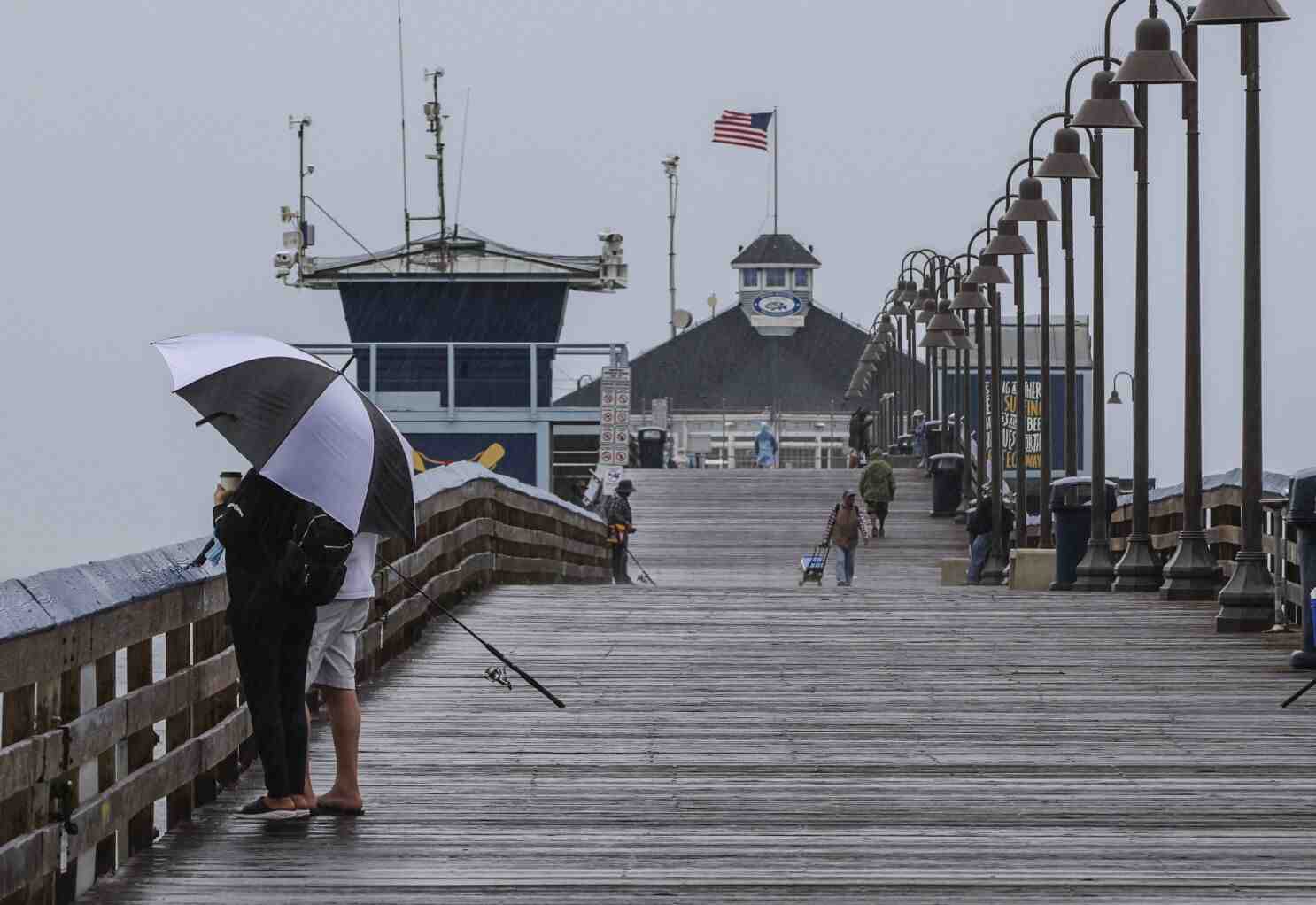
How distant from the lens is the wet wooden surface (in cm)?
744

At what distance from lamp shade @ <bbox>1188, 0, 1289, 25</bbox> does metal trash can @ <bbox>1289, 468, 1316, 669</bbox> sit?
12.1 ft

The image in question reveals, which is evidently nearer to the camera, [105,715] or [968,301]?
[105,715]

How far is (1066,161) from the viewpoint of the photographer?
2244 centimetres

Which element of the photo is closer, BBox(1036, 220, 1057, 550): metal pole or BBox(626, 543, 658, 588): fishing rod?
BBox(1036, 220, 1057, 550): metal pole

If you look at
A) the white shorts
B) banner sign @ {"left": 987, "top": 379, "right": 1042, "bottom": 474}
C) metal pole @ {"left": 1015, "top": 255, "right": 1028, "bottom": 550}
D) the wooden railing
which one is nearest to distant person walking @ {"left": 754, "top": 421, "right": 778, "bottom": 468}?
banner sign @ {"left": 987, "top": 379, "right": 1042, "bottom": 474}

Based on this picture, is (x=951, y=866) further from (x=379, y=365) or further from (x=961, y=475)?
(x=379, y=365)

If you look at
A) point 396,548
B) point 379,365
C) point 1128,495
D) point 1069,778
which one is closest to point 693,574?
point 1128,495

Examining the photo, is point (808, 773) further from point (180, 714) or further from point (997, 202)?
point (997, 202)

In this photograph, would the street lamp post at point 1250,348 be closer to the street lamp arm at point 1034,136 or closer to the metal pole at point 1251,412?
the metal pole at point 1251,412

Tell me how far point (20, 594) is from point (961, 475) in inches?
1699

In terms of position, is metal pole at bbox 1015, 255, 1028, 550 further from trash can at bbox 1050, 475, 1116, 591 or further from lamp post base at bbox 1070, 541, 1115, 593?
lamp post base at bbox 1070, 541, 1115, 593

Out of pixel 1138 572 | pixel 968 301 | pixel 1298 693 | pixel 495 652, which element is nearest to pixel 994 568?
pixel 968 301

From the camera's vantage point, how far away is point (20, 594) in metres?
6.41

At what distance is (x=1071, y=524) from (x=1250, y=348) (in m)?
8.07
